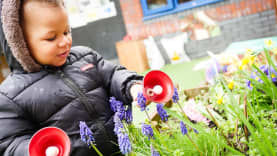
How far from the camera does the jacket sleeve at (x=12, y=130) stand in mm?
820

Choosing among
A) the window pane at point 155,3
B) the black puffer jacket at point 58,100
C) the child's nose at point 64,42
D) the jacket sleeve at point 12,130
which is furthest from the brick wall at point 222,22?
the jacket sleeve at point 12,130

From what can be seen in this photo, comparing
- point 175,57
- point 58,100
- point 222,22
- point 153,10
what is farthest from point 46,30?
point 153,10

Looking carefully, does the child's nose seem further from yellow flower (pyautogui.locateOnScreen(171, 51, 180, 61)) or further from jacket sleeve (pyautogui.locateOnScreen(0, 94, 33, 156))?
yellow flower (pyautogui.locateOnScreen(171, 51, 180, 61))

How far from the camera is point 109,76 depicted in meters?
1.11

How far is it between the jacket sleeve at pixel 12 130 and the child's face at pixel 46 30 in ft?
0.68

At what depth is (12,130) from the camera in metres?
0.85

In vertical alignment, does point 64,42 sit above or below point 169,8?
below

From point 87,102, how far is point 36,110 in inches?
7.7

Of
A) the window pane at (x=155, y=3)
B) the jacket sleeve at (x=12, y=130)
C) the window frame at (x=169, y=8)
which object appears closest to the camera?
the jacket sleeve at (x=12, y=130)

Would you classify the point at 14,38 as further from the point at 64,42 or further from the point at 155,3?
the point at 155,3

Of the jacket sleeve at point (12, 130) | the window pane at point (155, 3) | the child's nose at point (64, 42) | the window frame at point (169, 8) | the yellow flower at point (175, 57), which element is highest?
the window pane at point (155, 3)

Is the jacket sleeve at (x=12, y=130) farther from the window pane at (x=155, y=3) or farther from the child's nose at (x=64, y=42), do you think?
the window pane at (x=155, y=3)

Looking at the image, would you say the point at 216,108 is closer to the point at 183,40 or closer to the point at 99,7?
the point at 183,40

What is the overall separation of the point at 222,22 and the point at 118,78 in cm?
398
